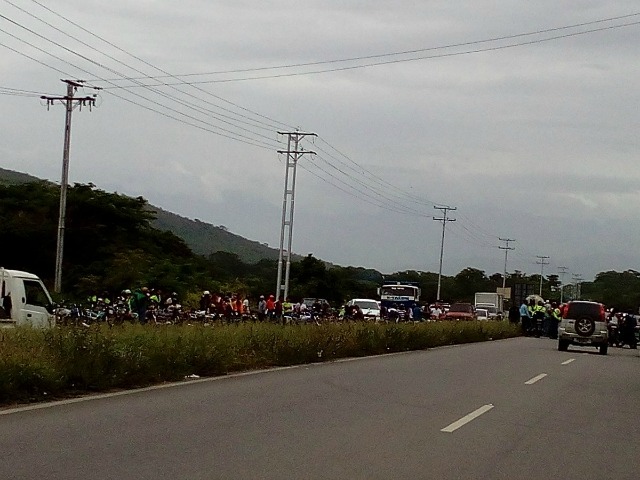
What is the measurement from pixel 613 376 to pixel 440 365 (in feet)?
13.9

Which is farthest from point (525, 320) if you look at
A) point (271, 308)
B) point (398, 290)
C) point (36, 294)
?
point (36, 294)

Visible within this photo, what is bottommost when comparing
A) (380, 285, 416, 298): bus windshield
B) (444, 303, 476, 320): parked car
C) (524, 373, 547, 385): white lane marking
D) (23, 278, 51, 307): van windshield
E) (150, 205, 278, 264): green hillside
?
(444, 303, 476, 320): parked car

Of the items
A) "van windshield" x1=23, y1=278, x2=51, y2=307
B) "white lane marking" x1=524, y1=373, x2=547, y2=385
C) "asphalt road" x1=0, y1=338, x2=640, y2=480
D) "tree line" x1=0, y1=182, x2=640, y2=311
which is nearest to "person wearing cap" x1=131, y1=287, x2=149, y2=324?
"van windshield" x1=23, y1=278, x2=51, y2=307

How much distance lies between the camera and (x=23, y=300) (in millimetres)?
21359

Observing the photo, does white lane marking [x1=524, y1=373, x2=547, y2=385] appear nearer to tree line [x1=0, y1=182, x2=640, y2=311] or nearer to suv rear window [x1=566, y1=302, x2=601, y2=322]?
suv rear window [x1=566, y1=302, x2=601, y2=322]

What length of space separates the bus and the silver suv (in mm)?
32472

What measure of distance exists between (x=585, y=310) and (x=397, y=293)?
116 feet

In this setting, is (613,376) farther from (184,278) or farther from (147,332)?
(184,278)

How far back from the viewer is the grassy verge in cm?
1316

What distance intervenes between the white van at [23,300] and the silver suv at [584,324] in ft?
64.6

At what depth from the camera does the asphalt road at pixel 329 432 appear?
8883mm

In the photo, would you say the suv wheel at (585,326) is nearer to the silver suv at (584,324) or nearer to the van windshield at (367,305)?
the silver suv at (584,324)

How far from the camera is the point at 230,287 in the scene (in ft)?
204

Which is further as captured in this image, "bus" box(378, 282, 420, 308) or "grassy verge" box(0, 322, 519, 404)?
"bus" box(378, 282, 420, 308)
